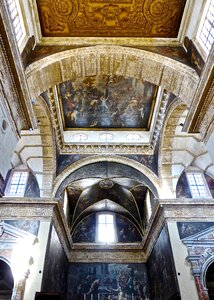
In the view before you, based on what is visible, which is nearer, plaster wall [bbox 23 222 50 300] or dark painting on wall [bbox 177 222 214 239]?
plaster wall [bbox 23 222 50 300]

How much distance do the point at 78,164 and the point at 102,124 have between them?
2.55 meters

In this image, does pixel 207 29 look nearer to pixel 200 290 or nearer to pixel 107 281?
pixel 200 290

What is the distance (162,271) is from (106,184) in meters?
6.12

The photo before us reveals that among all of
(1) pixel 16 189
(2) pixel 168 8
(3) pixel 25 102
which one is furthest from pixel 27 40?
(1) pixel 16 189

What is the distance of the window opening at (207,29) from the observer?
650 centimetres

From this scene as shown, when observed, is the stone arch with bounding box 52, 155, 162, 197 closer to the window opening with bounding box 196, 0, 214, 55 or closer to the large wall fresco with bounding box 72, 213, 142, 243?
the large wall fresco with bounding box 72, 213, 142, 243

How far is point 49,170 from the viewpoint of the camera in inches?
469

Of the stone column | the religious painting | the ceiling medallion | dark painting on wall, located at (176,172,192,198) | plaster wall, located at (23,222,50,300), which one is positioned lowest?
the stone column

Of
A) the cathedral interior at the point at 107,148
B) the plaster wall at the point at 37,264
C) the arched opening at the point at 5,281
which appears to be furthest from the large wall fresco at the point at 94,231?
the plaster wall at the point at 37,264

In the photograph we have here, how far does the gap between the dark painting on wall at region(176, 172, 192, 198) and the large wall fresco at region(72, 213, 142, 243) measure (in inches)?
226

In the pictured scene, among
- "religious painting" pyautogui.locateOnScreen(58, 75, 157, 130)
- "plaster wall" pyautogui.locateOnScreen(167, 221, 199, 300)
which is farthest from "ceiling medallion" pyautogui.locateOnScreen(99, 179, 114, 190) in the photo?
"plaster wall" pyautogui.locateOnScreen(167, 221, 199, 300)

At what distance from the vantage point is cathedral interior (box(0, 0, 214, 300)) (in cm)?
689

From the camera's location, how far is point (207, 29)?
673 cm

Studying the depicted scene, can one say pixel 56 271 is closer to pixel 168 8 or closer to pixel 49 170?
pixel 49 170
